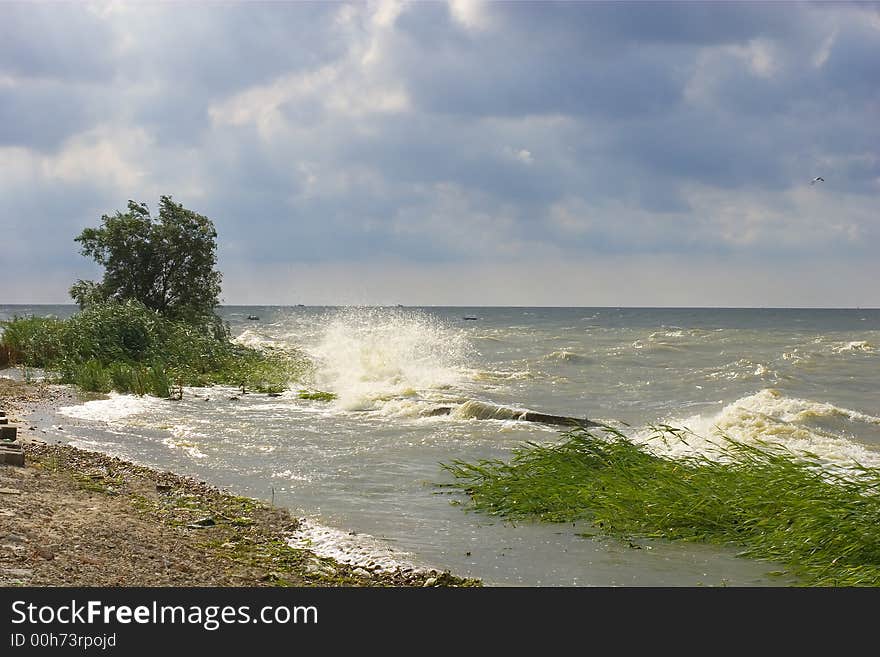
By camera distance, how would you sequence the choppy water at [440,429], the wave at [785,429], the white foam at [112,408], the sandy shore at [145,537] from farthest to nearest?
the white foam at [112,408], the wave at [785,429], the choppy water at [440,429], the sandy shore at [145,537]

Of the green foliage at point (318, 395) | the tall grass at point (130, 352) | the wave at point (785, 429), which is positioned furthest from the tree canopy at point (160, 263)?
the wave at point (785, 429)

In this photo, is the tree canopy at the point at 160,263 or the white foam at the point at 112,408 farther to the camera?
the tree canopy at the point at 160,263

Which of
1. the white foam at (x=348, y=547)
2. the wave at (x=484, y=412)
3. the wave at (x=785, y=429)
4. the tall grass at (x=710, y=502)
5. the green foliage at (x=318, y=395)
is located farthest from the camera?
the green foliage at (x=318, y=395)

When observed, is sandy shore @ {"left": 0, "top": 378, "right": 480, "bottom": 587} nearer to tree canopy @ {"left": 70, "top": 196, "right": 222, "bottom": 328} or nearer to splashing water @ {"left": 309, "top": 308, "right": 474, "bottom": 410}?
splashing water @ {"left": 309, "top": 308, "right": 474, "bottom": 410}

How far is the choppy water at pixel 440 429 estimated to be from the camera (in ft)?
28.7

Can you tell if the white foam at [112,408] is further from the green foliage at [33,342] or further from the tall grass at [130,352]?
the green foliage at [33,342]

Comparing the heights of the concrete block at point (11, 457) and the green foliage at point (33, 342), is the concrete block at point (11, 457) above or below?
below

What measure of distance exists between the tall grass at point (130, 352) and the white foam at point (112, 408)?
6.09 ft

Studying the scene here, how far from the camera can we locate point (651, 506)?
973cm

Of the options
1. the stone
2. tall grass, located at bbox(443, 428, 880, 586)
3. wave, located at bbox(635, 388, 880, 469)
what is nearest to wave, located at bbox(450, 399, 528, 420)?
wave, located at bbox(635, 388, 880, 469)

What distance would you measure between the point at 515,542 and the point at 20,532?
16.7 ft

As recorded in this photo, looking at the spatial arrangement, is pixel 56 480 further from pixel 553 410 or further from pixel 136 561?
pixel 553 410

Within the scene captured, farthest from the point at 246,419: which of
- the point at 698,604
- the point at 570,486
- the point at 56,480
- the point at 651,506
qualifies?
the point at 698,604

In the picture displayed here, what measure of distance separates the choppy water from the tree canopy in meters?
6.69
